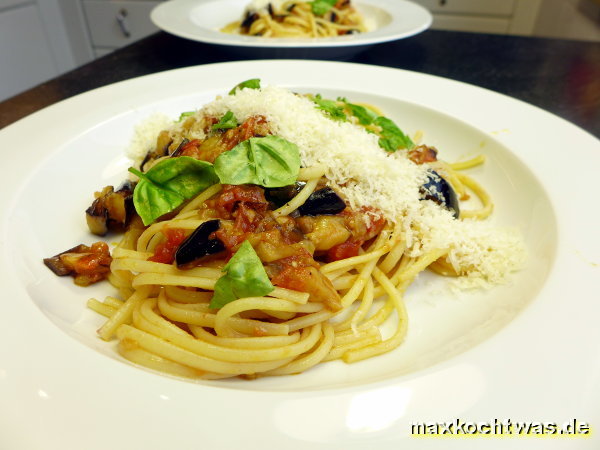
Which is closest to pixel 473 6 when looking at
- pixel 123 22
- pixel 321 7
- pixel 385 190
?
pixel 321 7

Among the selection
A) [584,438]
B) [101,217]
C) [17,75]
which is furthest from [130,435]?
[17,75]

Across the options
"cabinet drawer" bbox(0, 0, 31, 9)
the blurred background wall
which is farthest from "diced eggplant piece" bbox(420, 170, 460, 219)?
"cabinet drawer" bbox(0, 0, 31, 9)

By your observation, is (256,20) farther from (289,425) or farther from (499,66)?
(289,425)

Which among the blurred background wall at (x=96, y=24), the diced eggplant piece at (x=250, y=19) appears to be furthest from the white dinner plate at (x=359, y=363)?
the blurred background wall at (x=96, y=24)

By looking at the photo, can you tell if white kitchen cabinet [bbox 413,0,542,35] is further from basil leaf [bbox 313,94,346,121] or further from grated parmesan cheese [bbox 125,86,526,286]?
grated parmesan cheese [bbox 125,86,526,286]

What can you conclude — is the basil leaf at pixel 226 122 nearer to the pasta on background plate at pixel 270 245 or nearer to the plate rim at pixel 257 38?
the pasta on background plate at pixel 270 245

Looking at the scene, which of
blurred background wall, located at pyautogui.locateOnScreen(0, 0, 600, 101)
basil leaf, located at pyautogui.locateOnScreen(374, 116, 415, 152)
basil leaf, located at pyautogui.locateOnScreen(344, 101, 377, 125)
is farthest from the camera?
blurred background wall, located at pyautogui.locateOnScreen(0, 0, 600, 101)
